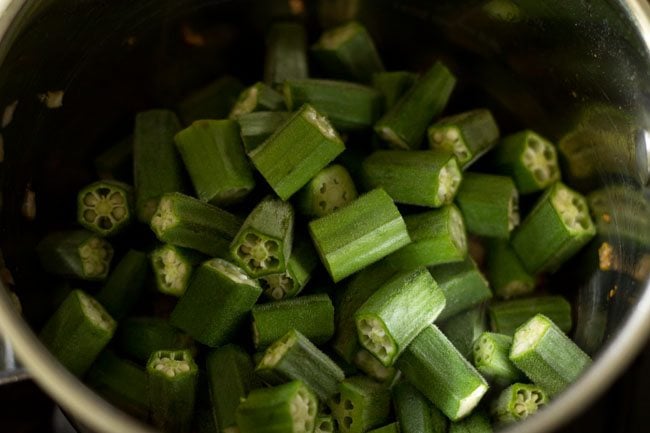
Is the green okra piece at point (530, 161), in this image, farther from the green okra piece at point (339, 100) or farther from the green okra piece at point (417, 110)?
the green okra piece at point (339, 100)

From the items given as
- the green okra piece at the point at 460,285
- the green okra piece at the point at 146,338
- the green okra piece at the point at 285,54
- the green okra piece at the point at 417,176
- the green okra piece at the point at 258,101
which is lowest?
the green okra piece at the point at 146,338

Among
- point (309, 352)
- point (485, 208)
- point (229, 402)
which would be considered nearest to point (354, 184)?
point (485, 208)

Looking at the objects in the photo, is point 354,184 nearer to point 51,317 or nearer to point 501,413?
point 501,413

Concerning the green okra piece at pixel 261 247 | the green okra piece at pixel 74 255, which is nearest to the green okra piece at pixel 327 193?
the green okra piece at pixel 261 247

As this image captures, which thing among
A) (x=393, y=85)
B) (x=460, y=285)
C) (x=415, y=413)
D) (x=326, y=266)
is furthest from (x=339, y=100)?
(x=415, y=413)

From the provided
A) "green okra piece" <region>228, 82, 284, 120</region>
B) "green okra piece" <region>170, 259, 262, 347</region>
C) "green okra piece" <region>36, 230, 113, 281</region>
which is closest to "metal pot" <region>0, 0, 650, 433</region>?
"green okra piece" <region>36, 230, 113, 281</region>

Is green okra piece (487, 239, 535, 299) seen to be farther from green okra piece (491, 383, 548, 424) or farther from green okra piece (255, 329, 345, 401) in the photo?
green okra piece (255, 329, 345, 401)
